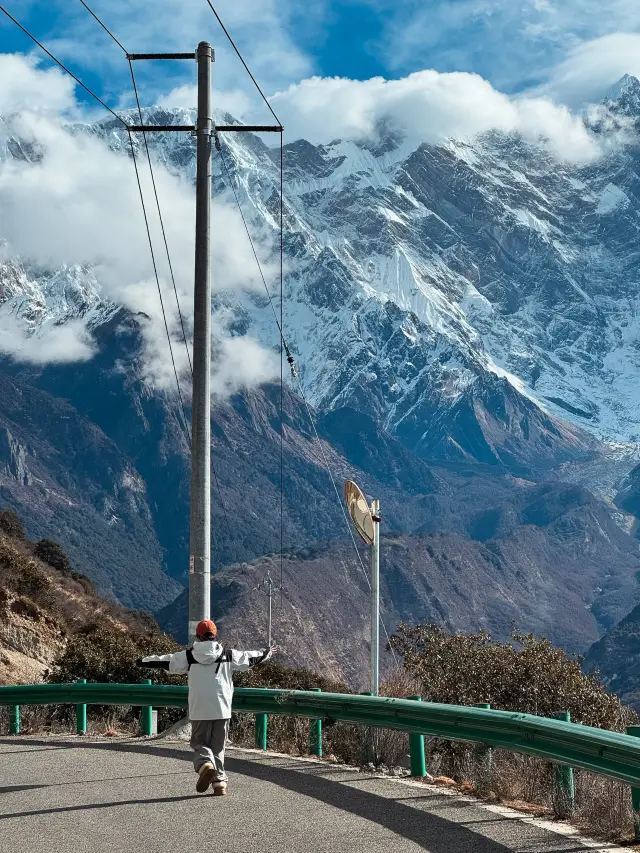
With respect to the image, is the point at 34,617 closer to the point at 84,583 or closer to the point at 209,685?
the point at 84,583

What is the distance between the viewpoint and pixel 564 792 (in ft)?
31.0

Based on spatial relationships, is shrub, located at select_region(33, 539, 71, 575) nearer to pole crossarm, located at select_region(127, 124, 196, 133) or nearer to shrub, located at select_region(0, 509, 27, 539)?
shrub, located at select_region(0, 509, 27, 539)

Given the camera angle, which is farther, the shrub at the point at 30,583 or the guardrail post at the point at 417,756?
the shrub at the point at 30,583

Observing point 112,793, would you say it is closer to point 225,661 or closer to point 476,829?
point 225,661

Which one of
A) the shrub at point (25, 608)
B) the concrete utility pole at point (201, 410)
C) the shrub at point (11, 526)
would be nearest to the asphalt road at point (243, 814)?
the concrete utility pole at point (201, 410)

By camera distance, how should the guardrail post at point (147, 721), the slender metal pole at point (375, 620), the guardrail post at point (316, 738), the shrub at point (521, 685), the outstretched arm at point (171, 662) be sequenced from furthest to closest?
the guardrail post at point (147, 721), the shrub at point (521, 685), the slender metal pole at point (375, 620), the guardrail post at point (316, 738), the outstretched arm at point (171, 662)

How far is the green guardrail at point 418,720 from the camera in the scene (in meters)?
8.55

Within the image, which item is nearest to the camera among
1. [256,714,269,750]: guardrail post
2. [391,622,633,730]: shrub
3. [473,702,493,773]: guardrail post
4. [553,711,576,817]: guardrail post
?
[553,711,576,817]: guardrail post

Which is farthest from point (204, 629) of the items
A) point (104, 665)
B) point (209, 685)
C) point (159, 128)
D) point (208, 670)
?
point (104, 665)

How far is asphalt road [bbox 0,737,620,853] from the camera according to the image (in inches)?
334

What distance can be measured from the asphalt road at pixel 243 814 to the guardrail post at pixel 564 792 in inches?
15.0

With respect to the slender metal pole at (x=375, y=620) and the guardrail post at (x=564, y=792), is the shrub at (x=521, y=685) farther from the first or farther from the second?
the guardrail post at (x=564, y=792)

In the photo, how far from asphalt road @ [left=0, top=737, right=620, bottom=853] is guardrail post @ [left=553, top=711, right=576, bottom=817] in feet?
1.25

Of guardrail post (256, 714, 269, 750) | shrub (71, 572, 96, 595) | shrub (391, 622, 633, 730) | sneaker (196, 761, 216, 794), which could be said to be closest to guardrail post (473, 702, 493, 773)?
sneaker (196, 761, 216, 794)
